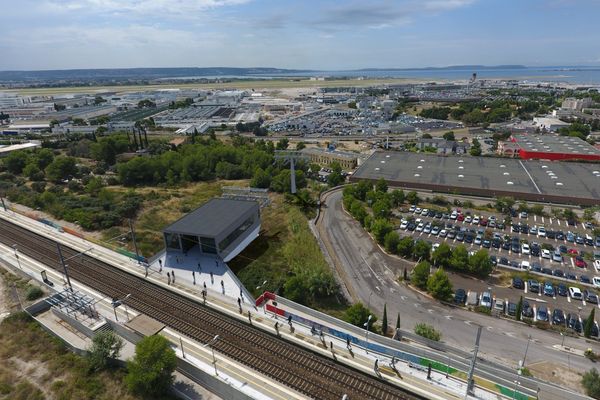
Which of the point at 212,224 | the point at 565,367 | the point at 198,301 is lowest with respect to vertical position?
the point at 565,367

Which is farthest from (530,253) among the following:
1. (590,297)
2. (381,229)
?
(381,229)

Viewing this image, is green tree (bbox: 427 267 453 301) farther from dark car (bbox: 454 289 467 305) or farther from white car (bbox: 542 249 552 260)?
white car (bbox: 542 249 552 260)

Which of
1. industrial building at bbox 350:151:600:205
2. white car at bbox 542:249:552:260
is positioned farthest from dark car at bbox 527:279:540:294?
Result: industrial building at bbox 350:151:600:205

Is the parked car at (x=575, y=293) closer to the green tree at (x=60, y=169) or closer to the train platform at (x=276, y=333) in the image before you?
the train platform at (x=276, y=333)

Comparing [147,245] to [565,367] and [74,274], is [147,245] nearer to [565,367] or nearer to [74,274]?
[74,274]

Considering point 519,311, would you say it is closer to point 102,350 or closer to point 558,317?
point 558,317

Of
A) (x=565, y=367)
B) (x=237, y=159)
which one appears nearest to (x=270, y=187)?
(x=237, y=159)

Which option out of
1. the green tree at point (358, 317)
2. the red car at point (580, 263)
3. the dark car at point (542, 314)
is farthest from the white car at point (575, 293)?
the green tree at point (358, 317)
